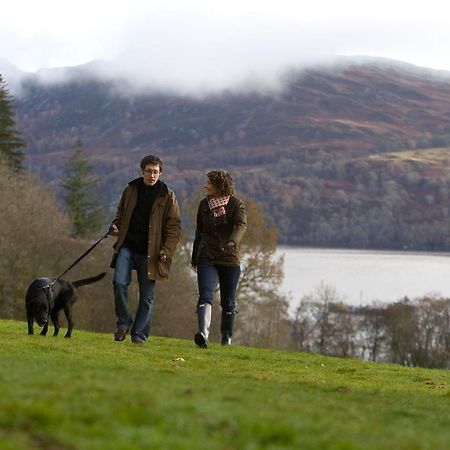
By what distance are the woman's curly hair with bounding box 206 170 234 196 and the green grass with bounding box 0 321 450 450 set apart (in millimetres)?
4141

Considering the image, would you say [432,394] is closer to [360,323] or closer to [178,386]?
[178,386]

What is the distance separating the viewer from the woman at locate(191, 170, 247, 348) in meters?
15.0

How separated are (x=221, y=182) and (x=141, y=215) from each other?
1.60 metres

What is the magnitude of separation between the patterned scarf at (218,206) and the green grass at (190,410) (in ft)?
12.9

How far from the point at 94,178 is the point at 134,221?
256 feet

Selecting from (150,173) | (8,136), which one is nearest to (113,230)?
(150,173)

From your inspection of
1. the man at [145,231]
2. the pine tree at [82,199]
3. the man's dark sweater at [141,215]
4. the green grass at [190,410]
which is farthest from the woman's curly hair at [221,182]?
the pine tree at [82,199]

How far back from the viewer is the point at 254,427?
20.6 feet

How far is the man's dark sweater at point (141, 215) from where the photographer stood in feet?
46.8

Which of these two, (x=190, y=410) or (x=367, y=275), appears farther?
(x=367, y=275)

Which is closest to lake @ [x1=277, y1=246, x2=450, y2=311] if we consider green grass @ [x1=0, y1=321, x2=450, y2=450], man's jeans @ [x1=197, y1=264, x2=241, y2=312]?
man's jeans @ [x1=197, y1=264, x2=241, y2=312]

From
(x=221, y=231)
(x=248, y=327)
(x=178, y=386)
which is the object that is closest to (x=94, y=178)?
(x=248, y=327)

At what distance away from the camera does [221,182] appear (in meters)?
14.8

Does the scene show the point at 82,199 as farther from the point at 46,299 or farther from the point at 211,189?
the point at 46,299
